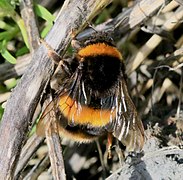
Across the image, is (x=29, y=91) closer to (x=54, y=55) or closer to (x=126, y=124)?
(x=54, y=55)

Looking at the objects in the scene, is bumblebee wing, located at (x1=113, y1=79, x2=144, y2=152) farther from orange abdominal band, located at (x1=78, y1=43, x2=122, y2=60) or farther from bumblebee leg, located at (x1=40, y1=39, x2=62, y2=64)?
bumblebee leg, located at (x1=40, y1=39, x2=62, y2=64)

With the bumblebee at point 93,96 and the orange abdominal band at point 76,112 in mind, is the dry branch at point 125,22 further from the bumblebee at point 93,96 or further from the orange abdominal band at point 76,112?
the orange abdominal band at point 76,112

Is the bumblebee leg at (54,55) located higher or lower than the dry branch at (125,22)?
higher

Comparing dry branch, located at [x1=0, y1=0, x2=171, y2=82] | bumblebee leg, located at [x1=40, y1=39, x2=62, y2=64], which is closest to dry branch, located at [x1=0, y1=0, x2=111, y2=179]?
bumblebee leg, located at [x1=40, y1=39, x2=62, y2=64]

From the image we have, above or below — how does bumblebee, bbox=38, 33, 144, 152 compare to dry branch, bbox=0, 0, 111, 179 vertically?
below

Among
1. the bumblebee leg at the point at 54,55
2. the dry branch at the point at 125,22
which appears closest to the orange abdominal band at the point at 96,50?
the bumblebee leg at the point at 54,55

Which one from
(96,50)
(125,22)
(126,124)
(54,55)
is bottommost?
(126,124)

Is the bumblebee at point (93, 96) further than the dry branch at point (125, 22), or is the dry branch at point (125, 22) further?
the dry branch at point (125, 22)

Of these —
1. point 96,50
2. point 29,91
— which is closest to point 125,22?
point 96,50
